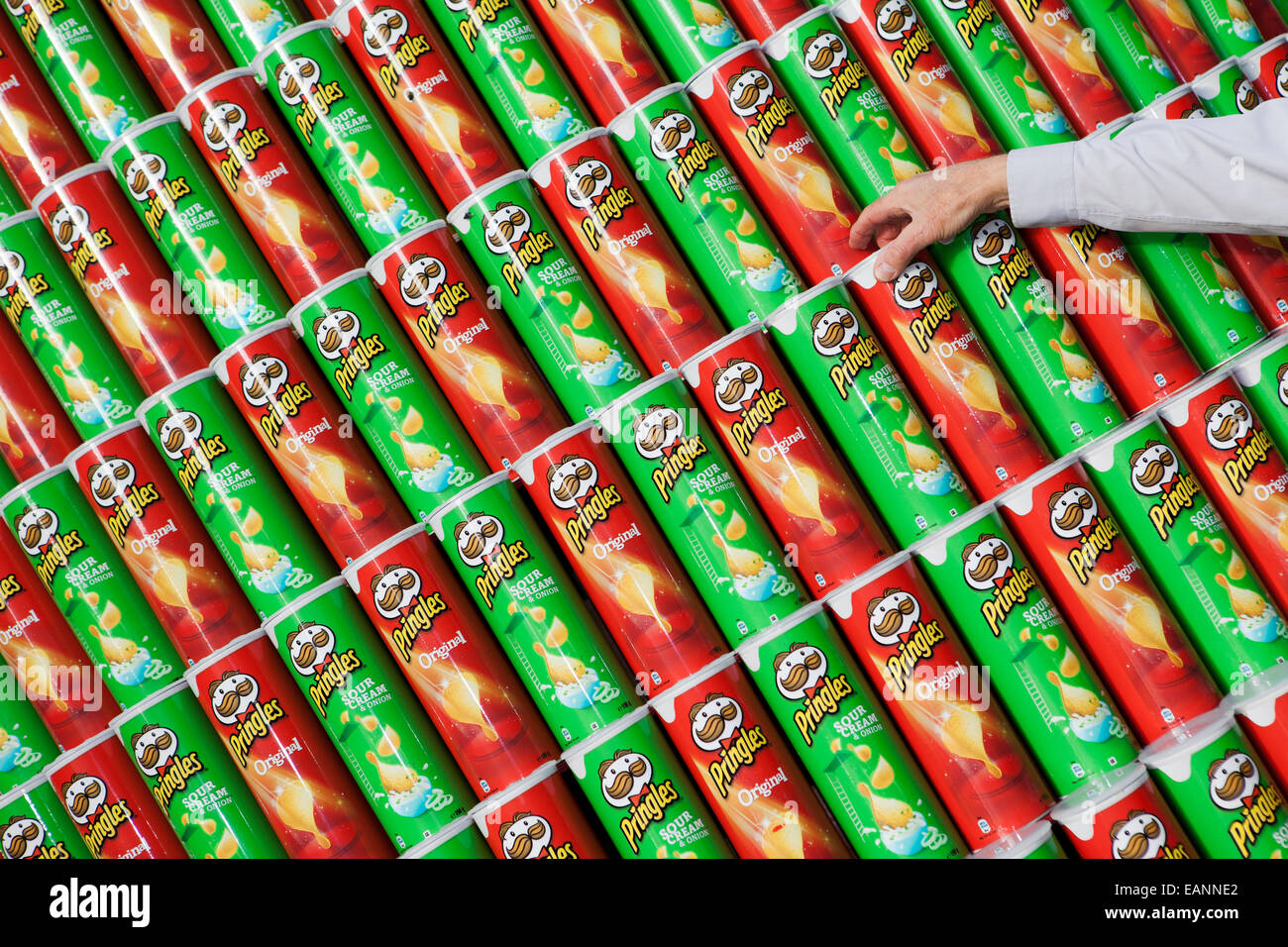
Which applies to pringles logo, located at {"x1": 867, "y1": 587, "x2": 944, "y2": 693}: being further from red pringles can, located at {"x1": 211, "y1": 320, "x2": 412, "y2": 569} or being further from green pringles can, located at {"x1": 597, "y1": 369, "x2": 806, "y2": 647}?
red pringles can, located at {"x1": 211, "y1": 320, "x2": 412, "y2": 569}

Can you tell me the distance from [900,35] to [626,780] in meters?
1.48

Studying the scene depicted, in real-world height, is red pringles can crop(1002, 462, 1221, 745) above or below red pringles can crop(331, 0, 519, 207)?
below

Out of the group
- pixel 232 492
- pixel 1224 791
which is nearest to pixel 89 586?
pixel 232 492

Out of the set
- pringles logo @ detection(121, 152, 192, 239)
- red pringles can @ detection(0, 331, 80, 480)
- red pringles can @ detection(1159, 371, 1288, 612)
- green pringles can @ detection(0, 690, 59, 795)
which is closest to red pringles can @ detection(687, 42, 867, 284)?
red pringles can @ detection(1159, 371, 1288, 612)

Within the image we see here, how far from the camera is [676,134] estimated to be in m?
1.85

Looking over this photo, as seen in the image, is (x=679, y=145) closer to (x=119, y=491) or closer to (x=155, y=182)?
(x=155, y=182)

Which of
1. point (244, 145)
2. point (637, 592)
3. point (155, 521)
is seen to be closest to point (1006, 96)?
point (637, 592)

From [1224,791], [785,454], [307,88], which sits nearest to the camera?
[1224,791]

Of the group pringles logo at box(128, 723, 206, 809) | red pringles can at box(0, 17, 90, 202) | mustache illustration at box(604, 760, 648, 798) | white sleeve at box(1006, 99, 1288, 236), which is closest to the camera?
white sleeve at box(1006, 99, 1288, 236)

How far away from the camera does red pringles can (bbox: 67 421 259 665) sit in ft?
6.30

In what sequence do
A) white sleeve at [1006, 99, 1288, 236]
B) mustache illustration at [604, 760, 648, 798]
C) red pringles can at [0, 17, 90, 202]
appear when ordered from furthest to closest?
red pringles can at [0, 17, 90, 202], mustache illustration at [604, 760, 648, 798], white sleeve at [1006, 99, 1288, 236]

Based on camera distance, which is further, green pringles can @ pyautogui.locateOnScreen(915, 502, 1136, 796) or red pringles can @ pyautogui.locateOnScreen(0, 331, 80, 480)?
red pringles can @ pyautogui.locateOnScreen(0, 331, 80, 480)

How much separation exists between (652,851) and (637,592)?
1.55 ft
